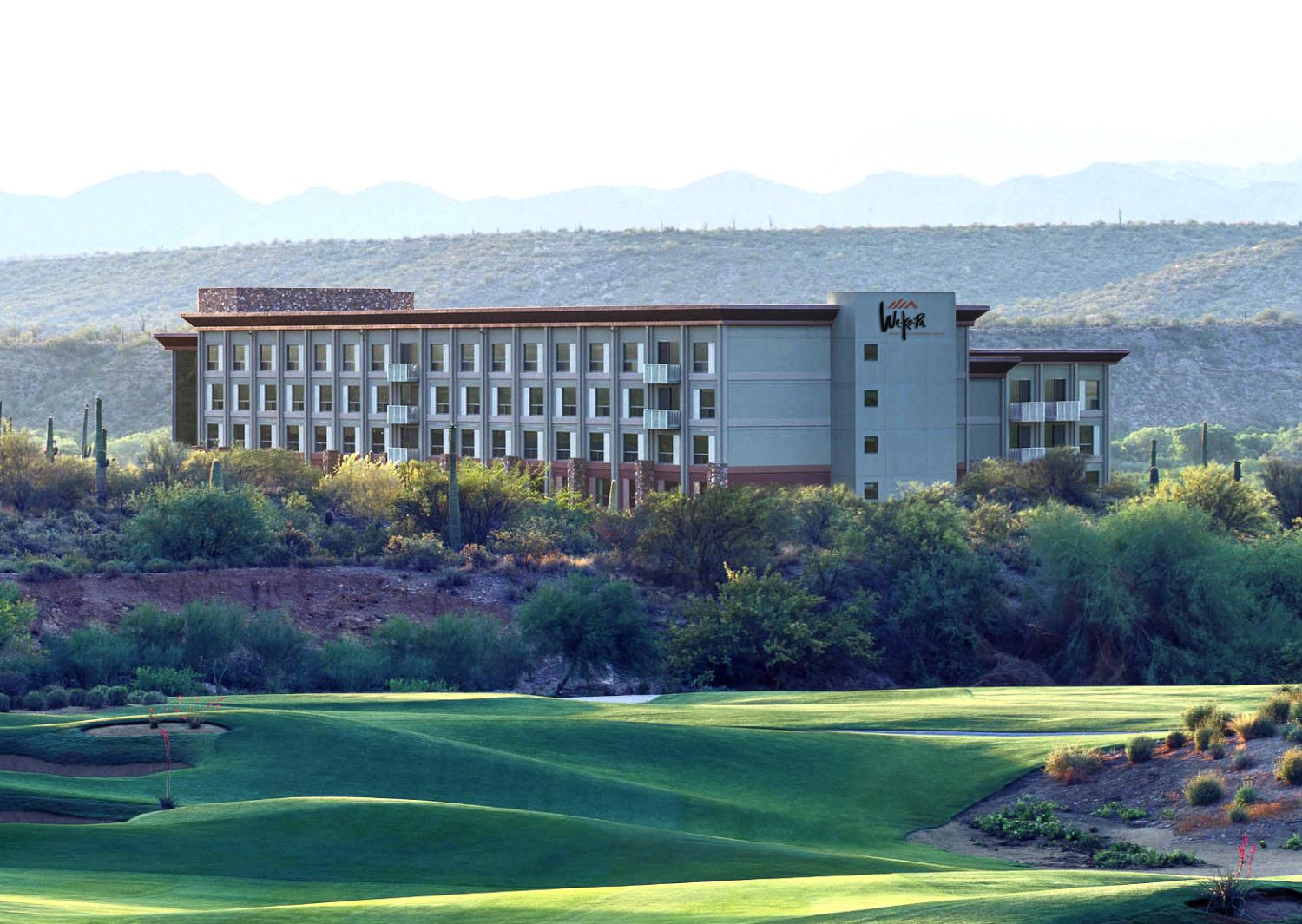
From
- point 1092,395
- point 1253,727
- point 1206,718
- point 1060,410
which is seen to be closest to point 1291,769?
point 1253,727

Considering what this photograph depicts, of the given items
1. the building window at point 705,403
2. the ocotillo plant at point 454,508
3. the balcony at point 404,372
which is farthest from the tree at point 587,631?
the balcony at point 404,372

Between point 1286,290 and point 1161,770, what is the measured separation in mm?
175668

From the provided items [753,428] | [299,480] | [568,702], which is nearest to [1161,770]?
[568,702]

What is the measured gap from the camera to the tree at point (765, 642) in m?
52.6

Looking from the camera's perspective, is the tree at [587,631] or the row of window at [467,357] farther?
the row of window at [467,357]

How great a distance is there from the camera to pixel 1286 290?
640ft

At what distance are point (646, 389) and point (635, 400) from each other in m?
1.03

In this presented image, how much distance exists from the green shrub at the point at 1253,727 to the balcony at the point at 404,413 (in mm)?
71518

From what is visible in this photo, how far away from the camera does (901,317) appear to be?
85.4m

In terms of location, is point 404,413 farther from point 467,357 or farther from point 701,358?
point 701,358

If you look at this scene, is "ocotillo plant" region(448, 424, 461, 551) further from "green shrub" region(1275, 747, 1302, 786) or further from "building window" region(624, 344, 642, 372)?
"green shrub" region(1275, 747, 1302, 786)

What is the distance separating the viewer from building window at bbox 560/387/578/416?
9306cm

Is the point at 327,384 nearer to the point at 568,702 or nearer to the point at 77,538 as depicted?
the point at 77,538

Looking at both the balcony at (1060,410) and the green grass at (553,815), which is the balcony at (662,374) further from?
the green grass at (553,815)
